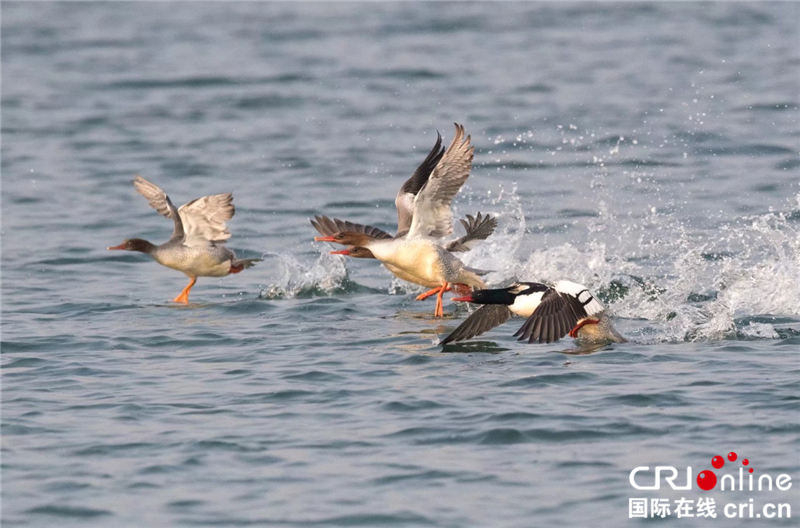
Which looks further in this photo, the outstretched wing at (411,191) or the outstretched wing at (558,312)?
the outstretched wing at (411,191)

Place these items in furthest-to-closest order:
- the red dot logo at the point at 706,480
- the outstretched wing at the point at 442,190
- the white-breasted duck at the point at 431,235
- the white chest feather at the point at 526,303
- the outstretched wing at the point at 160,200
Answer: the outstretched wing at the point at 160,200, the white-breasted duck at the point at 431,235, the outstretched wing at the point at 442,190, the white chest feather at the point at 526,303, the red dot logo at the point at 706,480

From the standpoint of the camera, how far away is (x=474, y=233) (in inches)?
421

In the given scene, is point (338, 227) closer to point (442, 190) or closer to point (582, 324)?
point (442, 190)

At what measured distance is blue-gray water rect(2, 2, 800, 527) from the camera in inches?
249

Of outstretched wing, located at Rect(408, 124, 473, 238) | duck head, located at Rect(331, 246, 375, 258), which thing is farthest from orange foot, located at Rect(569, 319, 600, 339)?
duck head, located at Rect(331, 246, 375, 258)

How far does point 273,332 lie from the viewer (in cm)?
973

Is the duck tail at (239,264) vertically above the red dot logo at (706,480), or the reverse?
the duck tail at (239,264)

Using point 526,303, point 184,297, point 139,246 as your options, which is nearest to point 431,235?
point 526,303

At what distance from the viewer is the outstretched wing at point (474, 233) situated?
420 inches

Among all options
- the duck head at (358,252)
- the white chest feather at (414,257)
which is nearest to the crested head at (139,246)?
the duck head at (358,252)

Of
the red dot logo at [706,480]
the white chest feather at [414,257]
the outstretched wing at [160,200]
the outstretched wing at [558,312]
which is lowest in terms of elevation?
the red dot logo at [706,480]

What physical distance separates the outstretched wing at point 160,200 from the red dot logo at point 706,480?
663 cm

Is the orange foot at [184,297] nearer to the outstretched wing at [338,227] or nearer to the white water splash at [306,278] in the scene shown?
the white water splash at [306,278]

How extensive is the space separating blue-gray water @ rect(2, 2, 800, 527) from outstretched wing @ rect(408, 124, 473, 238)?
79cm
